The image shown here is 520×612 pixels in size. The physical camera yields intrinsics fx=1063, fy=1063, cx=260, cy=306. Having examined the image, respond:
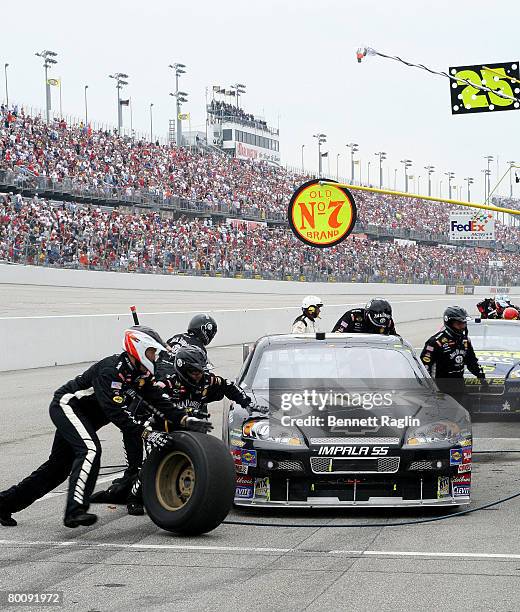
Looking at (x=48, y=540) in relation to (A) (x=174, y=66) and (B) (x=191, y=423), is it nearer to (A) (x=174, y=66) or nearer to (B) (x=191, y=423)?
(B) (x=191, y=423)

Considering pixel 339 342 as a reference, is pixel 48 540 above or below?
below

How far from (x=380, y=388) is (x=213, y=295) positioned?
118 feet

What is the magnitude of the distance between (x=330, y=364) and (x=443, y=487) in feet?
5.33

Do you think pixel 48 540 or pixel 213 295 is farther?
pixel 213 295

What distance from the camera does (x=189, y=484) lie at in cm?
679

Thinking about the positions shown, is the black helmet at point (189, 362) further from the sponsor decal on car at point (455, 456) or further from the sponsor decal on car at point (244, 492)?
the sponsor decal on car at point (455, 456)

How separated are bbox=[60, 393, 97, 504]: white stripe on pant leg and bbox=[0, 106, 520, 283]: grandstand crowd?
30.2 meters

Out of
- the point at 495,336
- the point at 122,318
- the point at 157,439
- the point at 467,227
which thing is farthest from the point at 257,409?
the point at 467,227

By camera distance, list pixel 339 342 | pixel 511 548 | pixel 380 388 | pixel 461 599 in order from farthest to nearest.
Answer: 1. pixel 339 342
2. pixel 380 388
3. pixel 511 548
4. pixel 461 599

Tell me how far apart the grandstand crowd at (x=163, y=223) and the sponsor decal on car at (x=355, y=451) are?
100 ft

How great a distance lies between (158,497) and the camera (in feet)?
22.3

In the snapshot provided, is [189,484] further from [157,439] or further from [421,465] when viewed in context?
[421,465]

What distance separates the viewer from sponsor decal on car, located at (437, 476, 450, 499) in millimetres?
7211

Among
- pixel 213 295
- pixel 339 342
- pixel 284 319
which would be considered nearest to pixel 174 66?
pixel 213 295
